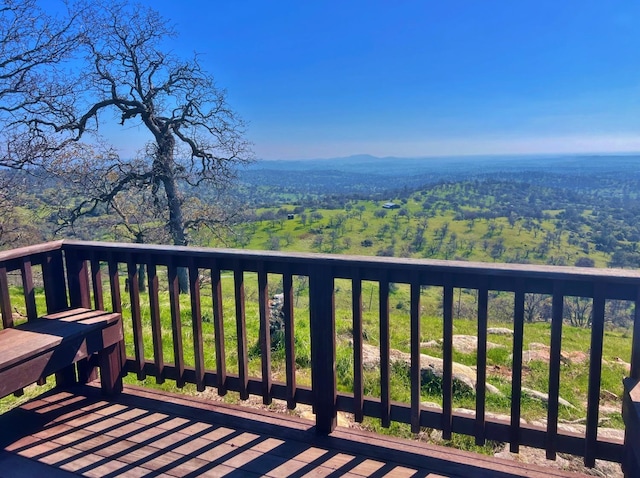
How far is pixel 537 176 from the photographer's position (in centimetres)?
4503

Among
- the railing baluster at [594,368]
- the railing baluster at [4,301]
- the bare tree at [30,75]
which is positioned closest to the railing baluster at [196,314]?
the railing baluster at [4,301]

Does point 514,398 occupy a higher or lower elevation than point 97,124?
lower

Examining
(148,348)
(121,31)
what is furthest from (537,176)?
(148,348)

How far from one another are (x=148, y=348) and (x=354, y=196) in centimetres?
6037

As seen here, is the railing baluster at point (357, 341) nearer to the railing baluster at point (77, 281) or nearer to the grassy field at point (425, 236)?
the railing baluster at point (77, 281)

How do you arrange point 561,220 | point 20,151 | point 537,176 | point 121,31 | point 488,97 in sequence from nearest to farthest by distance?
point 20,151, point 121,31, point 561,220, point 537,176, point 488,97

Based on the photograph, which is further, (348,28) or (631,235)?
(631,235)

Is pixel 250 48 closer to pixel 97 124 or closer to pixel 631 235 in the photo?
pixel 97 124

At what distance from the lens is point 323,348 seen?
2176 mm

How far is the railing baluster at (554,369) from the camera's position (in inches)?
68.3

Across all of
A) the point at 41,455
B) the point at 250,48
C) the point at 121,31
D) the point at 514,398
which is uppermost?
the point at 250,48

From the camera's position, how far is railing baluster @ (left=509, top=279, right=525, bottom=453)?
1.79 meters

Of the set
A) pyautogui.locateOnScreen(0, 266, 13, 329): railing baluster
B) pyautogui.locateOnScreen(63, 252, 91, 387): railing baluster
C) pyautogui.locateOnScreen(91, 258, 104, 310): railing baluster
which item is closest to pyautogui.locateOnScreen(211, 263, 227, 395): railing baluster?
pyautogui.locateOnScreen(91, 258, 104, 310): railing baluster

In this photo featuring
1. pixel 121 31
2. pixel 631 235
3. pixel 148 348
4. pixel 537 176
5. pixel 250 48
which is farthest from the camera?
pixel 537 176
